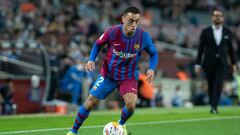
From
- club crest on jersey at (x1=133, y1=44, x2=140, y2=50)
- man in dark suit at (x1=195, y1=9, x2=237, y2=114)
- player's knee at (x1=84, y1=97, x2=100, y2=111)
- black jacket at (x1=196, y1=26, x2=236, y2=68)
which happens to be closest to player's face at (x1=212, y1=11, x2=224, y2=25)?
man in dark suit at (x1=195, y1=9, x2=237, y2=114)

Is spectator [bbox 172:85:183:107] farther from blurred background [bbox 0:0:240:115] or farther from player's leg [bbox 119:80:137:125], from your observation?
player's leg [bbox 119:80:137:125]

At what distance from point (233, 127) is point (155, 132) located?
1718 millimetres

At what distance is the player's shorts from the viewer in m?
9.49

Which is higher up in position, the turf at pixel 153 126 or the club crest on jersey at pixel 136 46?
the club crest on jersey at pixel 136 46

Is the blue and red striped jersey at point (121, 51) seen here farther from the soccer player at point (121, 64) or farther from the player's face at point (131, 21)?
the player's face at point (131, 21)

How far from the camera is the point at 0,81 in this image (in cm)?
1839

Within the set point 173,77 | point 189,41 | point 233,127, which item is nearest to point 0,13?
point 173,77

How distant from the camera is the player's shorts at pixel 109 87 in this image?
9492 millimetres

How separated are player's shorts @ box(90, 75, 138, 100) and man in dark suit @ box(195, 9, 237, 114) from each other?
5.54 meters

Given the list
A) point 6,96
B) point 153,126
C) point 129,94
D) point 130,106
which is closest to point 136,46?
point 129,94

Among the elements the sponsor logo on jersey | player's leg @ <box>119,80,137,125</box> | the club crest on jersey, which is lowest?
player's leg @ <box>119,80,137,125</box>

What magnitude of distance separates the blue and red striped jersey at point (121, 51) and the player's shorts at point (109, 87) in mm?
77

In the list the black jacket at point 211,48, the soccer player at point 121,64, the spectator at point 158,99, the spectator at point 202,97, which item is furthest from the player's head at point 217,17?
the spectator at point 202,97

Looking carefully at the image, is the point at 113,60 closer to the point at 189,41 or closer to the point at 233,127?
the point at 233,127
